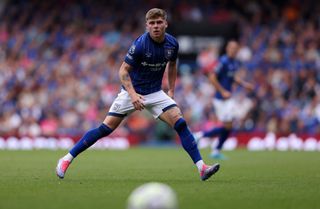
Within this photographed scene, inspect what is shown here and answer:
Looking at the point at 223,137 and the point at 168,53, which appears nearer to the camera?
the point at 168,53

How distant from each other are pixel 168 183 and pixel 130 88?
4.42 ft

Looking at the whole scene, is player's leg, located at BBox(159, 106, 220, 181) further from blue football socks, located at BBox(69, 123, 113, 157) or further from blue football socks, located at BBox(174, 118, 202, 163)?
blue football socks, located at BBox(69, 123, 113, 157)

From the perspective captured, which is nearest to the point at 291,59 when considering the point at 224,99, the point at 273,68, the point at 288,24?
the point at 273,68

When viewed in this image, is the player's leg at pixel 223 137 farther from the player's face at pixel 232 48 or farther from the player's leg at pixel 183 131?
the player's leg at pixel 183 131

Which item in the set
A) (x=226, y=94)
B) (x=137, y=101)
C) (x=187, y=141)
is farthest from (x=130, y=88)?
(x=226, y=94)

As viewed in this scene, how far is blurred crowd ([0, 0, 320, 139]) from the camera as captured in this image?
23.7m

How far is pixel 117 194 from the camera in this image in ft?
26.9

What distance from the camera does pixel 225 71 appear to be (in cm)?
1670

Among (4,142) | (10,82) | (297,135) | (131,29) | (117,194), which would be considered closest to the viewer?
(117,194)

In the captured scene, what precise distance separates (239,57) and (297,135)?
4153 mm

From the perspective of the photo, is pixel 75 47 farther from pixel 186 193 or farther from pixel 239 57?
pixel 186 193

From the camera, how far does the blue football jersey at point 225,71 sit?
54.6 ft

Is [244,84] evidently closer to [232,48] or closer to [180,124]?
[232,48]

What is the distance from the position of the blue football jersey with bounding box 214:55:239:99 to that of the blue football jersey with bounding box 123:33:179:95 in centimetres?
633
